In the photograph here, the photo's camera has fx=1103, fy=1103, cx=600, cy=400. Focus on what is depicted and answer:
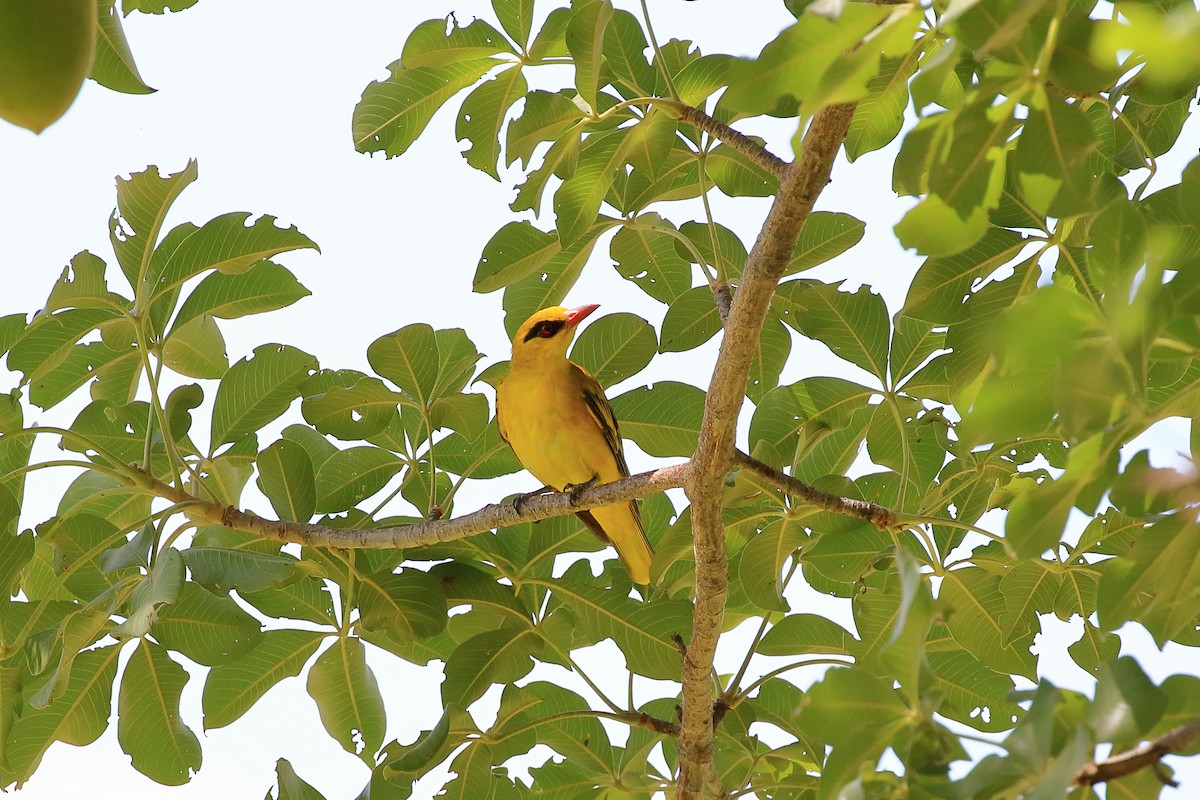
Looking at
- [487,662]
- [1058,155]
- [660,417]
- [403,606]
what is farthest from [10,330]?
[1058,155]

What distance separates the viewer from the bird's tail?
11.0ft

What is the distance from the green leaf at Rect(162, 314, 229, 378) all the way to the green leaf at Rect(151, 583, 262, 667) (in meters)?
0.70

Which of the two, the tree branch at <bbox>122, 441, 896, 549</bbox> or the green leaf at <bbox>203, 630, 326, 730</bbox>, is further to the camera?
the green leaf at <bbox>203, 630, 326, 730</bbox>

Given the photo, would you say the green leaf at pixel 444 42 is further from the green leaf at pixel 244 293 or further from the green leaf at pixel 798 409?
the green leaf at pixel 798 409

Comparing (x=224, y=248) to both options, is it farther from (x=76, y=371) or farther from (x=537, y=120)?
(x=537, y=120)

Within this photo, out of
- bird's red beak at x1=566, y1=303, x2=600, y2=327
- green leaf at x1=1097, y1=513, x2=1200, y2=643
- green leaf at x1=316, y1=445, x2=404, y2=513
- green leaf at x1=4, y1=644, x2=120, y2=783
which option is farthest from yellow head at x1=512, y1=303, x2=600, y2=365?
green leaf at x1=1097, y1=513, x2=1200, y2=643

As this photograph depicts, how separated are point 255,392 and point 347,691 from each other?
2.96 feet

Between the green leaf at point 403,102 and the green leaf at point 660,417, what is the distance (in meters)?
0.94

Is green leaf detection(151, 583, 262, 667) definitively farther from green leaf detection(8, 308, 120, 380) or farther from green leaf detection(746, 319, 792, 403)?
green leaf detection(746, 319, 792, 403)

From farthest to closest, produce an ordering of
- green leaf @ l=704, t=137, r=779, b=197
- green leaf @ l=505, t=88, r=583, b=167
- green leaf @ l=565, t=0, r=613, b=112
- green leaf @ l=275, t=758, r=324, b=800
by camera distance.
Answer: green leaf @ l=704, t=137, r=779, b=197, green leaf @ l=275, t=758, r=324, b=800, green leaf @ l=505, t=88, r=583, b=167, green leaf @ l=565, t=0, r=613, b=112

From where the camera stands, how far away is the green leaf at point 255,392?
3160mm

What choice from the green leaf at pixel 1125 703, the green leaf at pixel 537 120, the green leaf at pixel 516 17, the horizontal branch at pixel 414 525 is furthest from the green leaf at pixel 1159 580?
the green leaf at pixel 516 17

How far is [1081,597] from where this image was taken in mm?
2762

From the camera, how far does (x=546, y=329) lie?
4.92 metres
